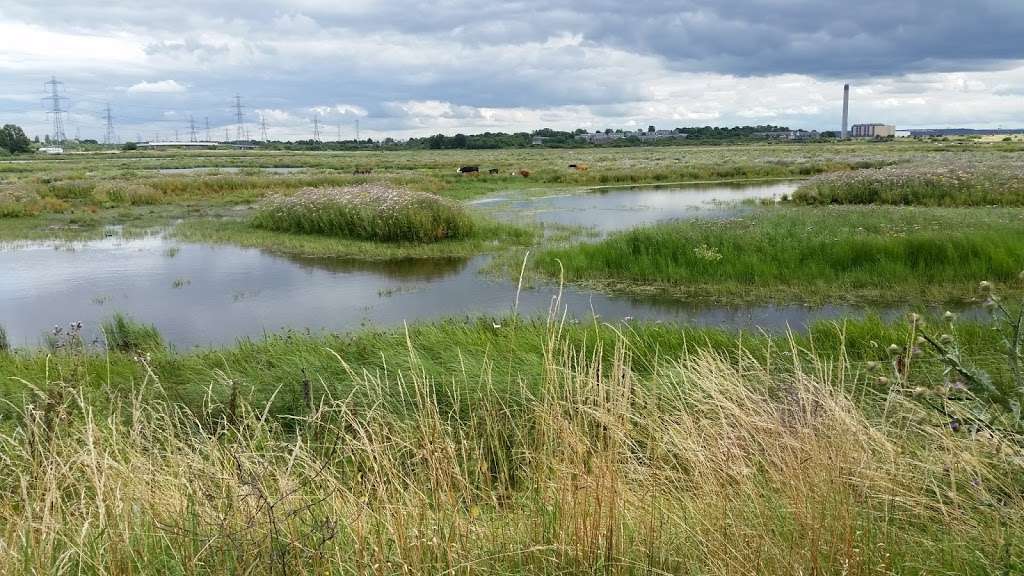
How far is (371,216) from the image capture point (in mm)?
21312

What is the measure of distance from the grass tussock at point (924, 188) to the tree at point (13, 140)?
10912 cm

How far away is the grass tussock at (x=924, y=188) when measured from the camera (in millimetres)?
23750

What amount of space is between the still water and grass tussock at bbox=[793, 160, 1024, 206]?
15.5 metres

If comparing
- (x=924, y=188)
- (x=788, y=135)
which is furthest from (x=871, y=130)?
(x=924, y=188)

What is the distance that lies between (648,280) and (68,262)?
1433 cm

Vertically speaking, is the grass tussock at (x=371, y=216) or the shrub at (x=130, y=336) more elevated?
the grass tussock at (x=371, y=216)

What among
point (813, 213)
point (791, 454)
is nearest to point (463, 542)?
point (791, 454)

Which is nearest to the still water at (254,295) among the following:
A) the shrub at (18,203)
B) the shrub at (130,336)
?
the shrub at (130,336)

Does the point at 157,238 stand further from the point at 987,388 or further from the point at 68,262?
the point at 987,388

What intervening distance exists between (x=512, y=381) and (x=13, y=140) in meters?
119

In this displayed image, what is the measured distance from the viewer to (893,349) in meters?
3.34

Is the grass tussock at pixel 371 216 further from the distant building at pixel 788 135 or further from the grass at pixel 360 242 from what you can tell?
the distant building at pixel 788 135

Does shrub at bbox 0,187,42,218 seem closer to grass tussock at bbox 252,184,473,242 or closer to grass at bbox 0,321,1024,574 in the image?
grass tussock at bbox 252,184,473,242

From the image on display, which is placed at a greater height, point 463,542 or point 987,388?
point 987,388
